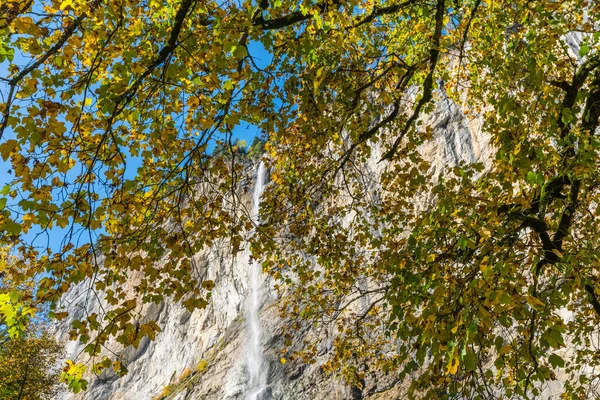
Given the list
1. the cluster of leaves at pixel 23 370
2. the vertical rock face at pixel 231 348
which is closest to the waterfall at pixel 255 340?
the vertical rock face at pixel 231 348

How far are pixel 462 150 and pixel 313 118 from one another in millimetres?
19964

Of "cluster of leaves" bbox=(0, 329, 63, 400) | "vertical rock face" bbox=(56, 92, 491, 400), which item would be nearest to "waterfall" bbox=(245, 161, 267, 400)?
"vertical rock face" bbox=(56, 92, 491, 400)

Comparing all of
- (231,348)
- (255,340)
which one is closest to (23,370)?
(255,340)

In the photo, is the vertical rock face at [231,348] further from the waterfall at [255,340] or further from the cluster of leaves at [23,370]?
the cluster of leaves at [23,370]

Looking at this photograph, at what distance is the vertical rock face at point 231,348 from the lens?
21922 millimetres

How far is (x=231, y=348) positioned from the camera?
1079 inches

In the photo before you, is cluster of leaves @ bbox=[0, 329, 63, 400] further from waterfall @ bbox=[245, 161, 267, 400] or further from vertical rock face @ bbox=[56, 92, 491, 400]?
waterfall @ bbox=[245, 161, 267, 400]

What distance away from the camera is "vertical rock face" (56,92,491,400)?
863 inches

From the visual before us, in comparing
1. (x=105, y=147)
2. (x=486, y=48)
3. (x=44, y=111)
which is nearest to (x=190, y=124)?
(x=105, y=147)

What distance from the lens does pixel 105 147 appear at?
452cm

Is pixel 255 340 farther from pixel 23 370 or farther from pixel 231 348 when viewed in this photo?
pixel 23 370

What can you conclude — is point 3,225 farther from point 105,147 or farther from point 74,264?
point 105,147

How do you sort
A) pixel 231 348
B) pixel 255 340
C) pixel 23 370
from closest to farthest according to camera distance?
pixel 23 370 → pixel 255 340 → pixel 231 348

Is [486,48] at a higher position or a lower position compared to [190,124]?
higher
